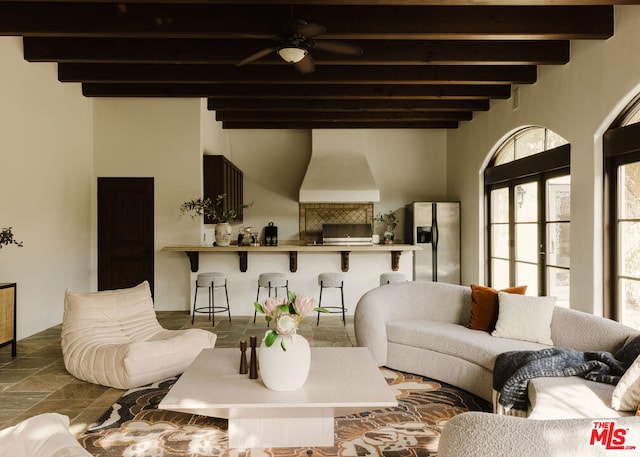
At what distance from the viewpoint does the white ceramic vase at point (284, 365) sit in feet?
8.80

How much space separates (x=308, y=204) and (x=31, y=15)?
20.0ft

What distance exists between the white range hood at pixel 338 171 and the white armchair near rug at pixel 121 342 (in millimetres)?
4473

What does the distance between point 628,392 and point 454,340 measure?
1.53 metres

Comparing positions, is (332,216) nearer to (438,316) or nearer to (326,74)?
(326,74)

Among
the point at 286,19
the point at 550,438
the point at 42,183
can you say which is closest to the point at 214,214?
the point at 42,183

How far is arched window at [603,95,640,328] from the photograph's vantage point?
4.15m

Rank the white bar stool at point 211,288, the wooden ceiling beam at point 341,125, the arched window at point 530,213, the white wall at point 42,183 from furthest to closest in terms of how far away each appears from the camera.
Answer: the wooden ceiling beam at point 341,125 → the white bar stool at point 211,288 → the arched window at point 530,213 → the white wall at point 42,183

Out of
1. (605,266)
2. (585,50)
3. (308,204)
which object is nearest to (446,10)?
(585,50)

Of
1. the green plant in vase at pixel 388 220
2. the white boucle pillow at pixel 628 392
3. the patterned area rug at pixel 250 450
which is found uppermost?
the green plant in vase at pixel 388 220

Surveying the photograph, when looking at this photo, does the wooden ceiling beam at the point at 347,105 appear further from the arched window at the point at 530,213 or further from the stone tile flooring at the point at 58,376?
the stone tile flooring at the point at 58,376

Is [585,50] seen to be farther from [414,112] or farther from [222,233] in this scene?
[222,233]

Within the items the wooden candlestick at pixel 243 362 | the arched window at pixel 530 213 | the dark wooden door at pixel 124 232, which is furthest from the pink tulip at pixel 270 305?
the dark wooden door at pixel 124 232

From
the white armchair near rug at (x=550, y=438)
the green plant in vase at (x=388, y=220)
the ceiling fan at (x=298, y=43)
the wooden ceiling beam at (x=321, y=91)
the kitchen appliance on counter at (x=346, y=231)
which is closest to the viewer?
the white armchair near rug at (x=550, y=438)

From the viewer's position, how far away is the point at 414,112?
25.6 ft
